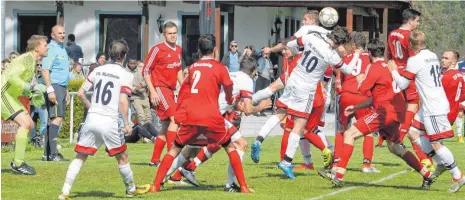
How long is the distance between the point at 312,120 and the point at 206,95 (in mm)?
3285

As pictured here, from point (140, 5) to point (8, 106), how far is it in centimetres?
2403

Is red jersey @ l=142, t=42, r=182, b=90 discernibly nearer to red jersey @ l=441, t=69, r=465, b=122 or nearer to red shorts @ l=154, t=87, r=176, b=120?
red shorts @ l=154, t=87, r=176, b=120

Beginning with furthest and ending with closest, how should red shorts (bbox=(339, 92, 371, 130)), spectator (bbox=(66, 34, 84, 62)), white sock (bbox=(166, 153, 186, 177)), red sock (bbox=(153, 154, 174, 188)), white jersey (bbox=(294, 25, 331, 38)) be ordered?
1. spectator (bbox=(66, 34, 84, 62))
2. red shorts (bbox=(339, 92, 371, 130))
3. white jersey (bbox=(294, 25, 331, 38))
4. white sock (bbox=(166, 153, 186, 177))
5. red sock (bbox=(153, 154, 174, 188))

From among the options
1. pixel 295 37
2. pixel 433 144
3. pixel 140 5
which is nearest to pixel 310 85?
pixel 295 37

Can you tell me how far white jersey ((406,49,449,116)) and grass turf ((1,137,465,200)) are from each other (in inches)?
41.1

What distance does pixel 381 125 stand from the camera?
1595cm

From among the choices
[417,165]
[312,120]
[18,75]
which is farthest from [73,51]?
[417,165]

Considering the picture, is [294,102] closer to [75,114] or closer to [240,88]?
[240,88]

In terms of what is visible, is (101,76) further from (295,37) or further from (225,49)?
(225,49)

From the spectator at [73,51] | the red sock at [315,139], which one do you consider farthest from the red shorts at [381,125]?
the spectator at [73,51]

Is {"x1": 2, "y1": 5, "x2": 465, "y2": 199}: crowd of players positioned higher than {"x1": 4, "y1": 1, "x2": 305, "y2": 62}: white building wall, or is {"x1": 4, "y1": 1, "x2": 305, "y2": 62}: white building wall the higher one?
{"x1": 4, "y1": 1, "x2": 305, "y2": 62}: white building wall

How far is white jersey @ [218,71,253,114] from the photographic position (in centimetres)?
1503

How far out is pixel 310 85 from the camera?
1617 centimetres

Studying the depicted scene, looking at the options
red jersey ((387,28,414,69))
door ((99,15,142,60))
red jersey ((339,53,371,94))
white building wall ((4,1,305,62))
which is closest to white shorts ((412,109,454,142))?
red jersey ((387,28,414,69))
